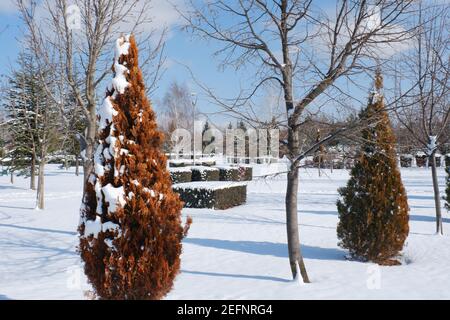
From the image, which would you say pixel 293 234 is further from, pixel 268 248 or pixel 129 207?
pixel 129 207

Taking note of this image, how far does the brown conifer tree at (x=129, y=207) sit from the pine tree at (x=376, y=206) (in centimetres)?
451

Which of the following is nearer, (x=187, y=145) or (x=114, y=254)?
(x=114, y=254)

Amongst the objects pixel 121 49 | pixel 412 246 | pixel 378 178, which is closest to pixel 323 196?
pixel 412 246

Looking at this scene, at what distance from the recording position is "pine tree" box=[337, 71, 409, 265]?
777 centimetres

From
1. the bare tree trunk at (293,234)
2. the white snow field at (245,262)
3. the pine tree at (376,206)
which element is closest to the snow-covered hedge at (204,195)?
the white snow field at (245,262)

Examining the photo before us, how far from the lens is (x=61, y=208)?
50.4ft

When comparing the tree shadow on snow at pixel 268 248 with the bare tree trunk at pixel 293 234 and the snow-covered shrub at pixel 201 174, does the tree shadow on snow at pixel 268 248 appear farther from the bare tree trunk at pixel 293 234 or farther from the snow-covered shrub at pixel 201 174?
the snow-covered shrub at pixel 201 174

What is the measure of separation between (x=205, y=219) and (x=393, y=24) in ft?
27.5

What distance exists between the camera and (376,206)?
7832 mm

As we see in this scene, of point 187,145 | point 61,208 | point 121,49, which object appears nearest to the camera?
point 121,49

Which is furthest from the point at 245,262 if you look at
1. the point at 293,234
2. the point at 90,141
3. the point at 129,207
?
the point at 90,141

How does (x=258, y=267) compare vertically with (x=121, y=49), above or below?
below

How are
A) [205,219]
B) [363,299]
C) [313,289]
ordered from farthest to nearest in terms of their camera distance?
[205,219]
[313,289]
[363,299]
